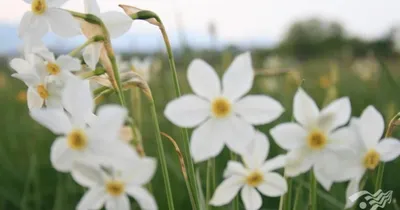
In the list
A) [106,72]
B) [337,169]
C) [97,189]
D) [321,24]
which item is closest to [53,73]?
[106,72]

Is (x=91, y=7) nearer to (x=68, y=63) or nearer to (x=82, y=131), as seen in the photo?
(x=68, y=63)

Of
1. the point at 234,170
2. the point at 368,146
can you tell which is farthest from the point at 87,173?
the point at 368,146

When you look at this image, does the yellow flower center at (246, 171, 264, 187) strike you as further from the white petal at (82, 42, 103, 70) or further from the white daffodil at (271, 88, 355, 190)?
the white petal at (82, 42, 103, 70)

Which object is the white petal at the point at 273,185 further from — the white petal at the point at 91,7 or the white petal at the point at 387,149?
the white petal at the point at 91,7

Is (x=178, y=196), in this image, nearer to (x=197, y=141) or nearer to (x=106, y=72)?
(x=106, y=72)

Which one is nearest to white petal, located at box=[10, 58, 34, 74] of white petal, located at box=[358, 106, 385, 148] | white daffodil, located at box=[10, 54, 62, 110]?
white daffodil, located at box=[10, 54, 62, 110]

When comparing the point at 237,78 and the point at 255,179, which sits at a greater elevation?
the point at 237,78
